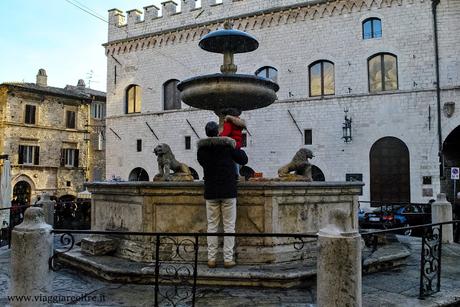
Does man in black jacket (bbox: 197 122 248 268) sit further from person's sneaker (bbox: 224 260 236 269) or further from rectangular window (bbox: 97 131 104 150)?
rectangular window (bbox: 97 131 104 150)

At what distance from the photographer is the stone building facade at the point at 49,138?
31812mm

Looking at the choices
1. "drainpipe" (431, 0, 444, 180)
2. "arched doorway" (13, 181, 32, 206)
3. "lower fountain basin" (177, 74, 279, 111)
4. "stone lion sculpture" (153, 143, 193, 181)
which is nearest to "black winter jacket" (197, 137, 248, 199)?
"stone lion sculpture" (153, 143, 193, 181)

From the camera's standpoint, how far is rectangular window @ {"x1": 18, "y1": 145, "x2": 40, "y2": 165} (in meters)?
32.4

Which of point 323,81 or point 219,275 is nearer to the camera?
point 219,275

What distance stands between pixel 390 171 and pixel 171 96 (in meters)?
13.7

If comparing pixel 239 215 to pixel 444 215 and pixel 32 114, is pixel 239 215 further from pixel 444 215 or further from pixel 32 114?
pixel 32 114

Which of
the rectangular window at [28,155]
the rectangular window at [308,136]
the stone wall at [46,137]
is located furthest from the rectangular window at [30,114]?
the rectangular window at [308,136]

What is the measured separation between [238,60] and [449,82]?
36.1 feet

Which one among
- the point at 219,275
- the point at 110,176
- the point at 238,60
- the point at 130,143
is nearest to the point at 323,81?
the point at 238,60

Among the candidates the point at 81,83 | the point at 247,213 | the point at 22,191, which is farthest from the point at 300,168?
the point at 81,83

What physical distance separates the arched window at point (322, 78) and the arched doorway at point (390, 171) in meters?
3.79

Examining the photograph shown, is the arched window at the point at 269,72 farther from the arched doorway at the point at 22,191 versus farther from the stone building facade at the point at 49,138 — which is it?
the arched doorway at the point at 22,191

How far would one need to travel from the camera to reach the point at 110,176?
28016 millimetres

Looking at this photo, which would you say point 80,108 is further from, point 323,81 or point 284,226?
point 284,226
